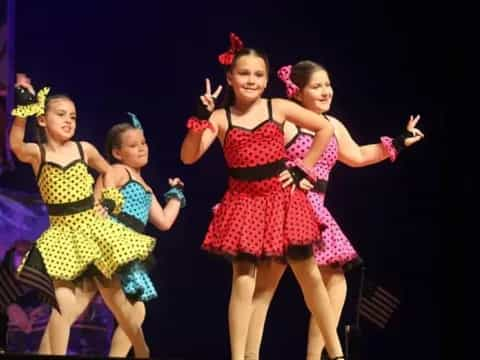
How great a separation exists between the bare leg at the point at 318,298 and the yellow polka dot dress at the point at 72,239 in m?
0.65

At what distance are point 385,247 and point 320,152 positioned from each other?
1166 mm

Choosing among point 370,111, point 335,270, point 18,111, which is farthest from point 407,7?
point 18,111

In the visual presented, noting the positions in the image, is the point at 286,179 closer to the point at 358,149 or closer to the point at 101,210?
the point at 358,149

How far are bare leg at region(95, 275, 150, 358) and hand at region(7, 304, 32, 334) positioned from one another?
1.99 feet

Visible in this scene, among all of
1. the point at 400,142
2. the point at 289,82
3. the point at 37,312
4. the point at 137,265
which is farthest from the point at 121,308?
the point at 400,142

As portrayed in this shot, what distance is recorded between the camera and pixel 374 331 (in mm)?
5160

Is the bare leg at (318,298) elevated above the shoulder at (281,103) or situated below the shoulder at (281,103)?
below

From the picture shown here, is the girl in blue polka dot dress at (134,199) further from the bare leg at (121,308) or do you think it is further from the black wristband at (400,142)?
the black wristband at (400,142)

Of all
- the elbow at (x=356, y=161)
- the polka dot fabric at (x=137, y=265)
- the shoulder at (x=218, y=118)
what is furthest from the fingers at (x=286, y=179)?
the polka dot fabric at (x=137, y=265)

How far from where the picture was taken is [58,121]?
4.25m

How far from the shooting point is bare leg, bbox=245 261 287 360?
13.3 feet

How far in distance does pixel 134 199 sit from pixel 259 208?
26.3 inches

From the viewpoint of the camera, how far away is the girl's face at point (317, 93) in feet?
14.3

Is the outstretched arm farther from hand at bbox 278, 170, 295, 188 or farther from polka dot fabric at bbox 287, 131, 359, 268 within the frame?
hand at bbox 278, 170, 295, 188
